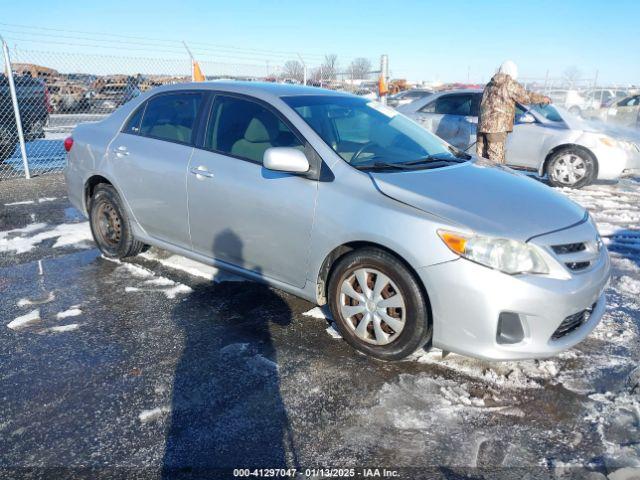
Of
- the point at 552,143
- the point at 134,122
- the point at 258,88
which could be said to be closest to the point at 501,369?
the point at 258,88

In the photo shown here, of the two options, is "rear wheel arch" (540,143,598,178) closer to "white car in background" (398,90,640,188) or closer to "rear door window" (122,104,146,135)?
"white car in background" (398,90,640,188)

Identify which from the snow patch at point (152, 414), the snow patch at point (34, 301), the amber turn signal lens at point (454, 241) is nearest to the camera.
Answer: the snow patch at point (152, 414)

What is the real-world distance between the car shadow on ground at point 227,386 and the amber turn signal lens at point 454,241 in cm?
122

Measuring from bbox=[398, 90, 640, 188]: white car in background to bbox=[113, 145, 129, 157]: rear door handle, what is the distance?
18.9ft

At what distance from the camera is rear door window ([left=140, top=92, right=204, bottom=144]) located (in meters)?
3.90

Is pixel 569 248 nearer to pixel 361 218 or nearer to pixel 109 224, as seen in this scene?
pixel 361 218

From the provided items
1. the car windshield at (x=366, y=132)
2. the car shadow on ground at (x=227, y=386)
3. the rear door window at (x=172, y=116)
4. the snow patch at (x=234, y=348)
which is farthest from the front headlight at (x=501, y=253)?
the rear door window at (x=172, y=116)

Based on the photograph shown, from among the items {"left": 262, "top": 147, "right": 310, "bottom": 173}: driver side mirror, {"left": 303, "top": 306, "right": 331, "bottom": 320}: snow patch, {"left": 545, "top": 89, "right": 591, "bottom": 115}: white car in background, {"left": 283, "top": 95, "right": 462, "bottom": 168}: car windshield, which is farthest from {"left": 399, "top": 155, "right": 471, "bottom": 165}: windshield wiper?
{"left": 545, "top": 89, "right": 591, "bottom": 115}: white car in background

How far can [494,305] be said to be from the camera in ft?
8.34

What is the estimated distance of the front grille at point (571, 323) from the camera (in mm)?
2699

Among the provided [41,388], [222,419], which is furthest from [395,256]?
[41,388]

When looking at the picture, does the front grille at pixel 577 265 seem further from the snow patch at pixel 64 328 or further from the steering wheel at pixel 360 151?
the snow patch at pixel 64 328

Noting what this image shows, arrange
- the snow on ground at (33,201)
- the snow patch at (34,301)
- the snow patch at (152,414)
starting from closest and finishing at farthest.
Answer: the snow patch at (152,414) → the snow patch at (34,301) → the snow on ground at (33,201)

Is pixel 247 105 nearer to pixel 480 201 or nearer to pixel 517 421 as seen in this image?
pixel 480 201
